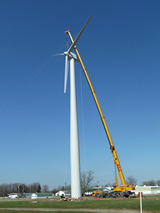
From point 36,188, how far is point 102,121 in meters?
151

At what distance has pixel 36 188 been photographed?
17888cm

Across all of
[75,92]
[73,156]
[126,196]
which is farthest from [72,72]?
[126,196]

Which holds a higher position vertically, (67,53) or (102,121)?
(67,53)

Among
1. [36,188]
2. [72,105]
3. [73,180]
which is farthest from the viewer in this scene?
[36,188]

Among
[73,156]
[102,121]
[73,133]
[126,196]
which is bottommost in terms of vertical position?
[126,196]

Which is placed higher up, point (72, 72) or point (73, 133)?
point (72, 72)

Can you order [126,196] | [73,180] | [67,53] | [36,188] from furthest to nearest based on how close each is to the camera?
1. [36,188]
2. [67,53]
3. [126,196]
4. [73,180]

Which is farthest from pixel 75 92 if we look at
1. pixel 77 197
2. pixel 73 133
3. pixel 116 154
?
pixel 77 197

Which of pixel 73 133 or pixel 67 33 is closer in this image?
pixel 73 133

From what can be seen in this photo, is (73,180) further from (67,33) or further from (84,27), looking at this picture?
(67,33)

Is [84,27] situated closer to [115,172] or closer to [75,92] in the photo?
[75,92]

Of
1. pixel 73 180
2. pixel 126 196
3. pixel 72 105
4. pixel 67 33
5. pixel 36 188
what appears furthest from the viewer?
pixel 36 188

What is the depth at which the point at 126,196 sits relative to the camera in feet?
131

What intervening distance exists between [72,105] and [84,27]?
13.4 m
